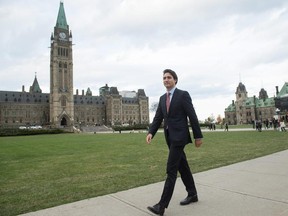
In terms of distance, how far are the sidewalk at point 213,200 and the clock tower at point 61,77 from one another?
109 metres

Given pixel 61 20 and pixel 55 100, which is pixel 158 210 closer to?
pixel 55 100

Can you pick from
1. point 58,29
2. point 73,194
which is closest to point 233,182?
point 73,194

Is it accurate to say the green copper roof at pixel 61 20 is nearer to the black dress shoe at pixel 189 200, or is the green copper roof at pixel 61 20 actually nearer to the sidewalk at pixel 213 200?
the sidewalk at pixel 213 200

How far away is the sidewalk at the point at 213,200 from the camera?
4.21m

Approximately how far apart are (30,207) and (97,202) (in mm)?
1162

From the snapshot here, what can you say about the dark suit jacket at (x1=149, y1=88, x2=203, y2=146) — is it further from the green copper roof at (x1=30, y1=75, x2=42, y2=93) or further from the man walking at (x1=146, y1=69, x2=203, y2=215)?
the green copper roof at (x1=30, y1=75, x2=42, y2=93)

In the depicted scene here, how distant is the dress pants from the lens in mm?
4238

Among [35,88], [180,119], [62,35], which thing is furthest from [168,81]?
[35,88]

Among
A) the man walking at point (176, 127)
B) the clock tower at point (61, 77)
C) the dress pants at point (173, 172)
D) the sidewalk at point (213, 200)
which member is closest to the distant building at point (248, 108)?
the clock tower at point (61, 77)

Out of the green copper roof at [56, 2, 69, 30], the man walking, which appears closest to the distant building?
the green copper roof at [56, 2, 69, 30]

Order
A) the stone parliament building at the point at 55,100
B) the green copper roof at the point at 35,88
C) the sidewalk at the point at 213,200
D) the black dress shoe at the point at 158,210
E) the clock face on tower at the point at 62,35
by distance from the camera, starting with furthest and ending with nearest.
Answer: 1. the green copper roof at the point at 35,88
2. the clock face on tower at the point at 62,35
3. the stone parliament building at the point at 55,100
4. the sidewalk at the point at 213,200
5. the black dress shoe at the point at 158,210

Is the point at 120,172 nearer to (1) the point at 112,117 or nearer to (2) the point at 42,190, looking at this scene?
(2) the point at 42,190

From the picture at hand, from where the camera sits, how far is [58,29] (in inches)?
4601

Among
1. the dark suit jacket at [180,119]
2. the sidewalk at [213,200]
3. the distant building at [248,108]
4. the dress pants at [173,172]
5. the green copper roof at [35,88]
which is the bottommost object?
the sidewalk at [213,200]
